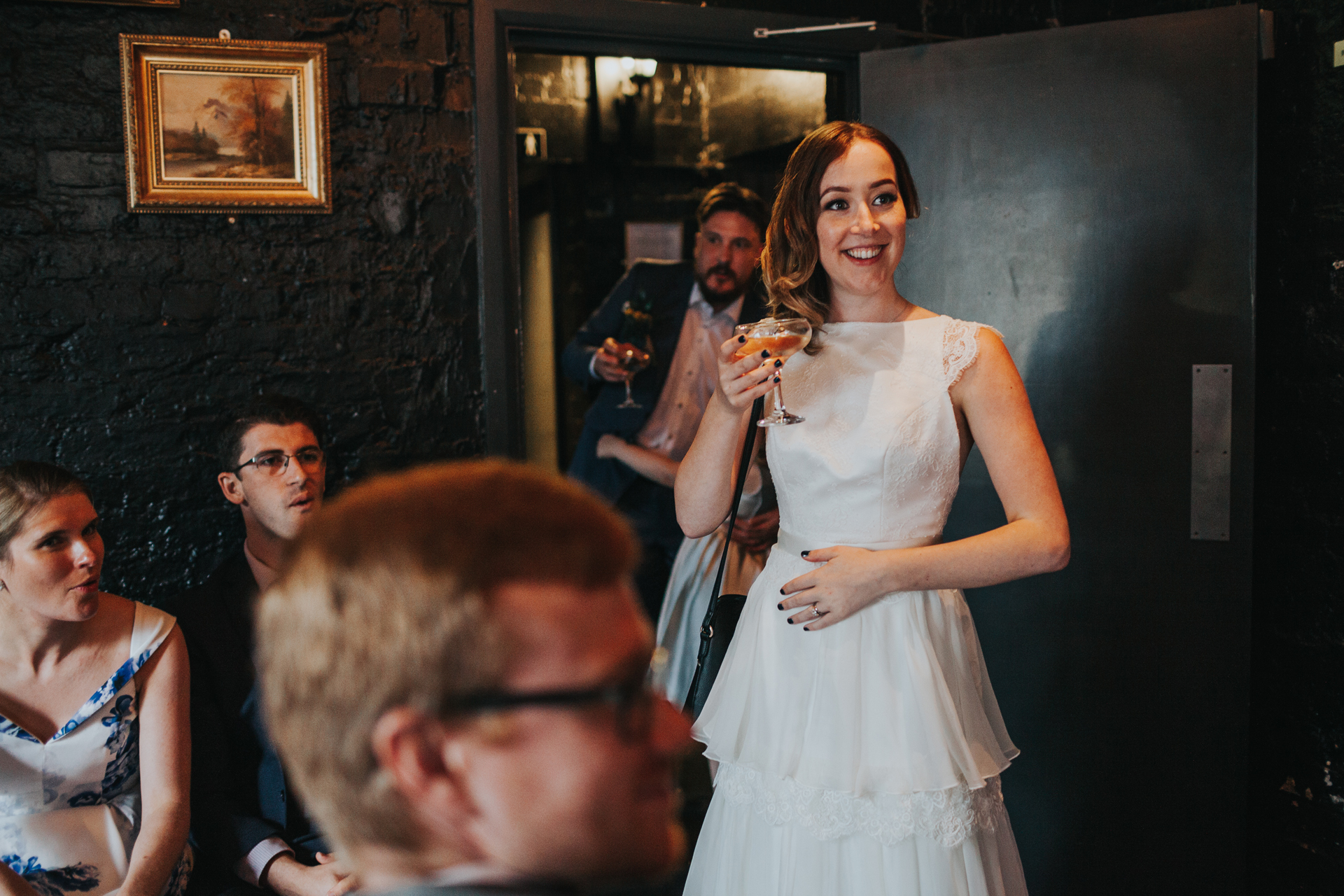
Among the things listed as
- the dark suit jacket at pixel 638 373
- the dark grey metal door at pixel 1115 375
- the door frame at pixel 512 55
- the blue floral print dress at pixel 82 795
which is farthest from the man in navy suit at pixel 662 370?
the blue floral print dress at pixel 82 795

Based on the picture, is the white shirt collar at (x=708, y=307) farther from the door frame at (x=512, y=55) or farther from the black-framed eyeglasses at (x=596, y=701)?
the black-framed eyeglasses at (x=596, y=701)

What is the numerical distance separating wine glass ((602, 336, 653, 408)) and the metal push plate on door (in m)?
1.68

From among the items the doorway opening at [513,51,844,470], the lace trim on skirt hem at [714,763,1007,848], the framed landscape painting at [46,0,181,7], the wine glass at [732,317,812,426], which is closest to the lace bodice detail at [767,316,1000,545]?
the wine glass at [732,317,812,426]

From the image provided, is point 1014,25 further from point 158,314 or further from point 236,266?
point 158,314

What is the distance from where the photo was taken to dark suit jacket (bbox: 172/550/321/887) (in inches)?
83.1

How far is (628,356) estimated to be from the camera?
3.33 metres

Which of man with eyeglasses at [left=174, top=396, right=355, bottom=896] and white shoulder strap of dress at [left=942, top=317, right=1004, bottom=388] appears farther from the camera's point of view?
man with eyeglasses at [left=174, top=396, right=355, bottom=896]

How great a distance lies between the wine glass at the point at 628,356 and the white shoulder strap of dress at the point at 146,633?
166 centimetres

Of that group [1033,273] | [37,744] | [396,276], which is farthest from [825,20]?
[37,744]

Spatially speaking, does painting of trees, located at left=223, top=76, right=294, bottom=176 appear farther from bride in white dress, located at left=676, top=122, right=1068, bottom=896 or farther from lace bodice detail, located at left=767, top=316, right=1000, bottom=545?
lace bodice detail, located at left=767, top=316, right=1000, bottom=545

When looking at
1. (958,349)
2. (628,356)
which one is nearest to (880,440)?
(958,349)

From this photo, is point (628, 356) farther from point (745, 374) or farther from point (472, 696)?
point (472, 696)

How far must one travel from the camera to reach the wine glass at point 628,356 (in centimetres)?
333

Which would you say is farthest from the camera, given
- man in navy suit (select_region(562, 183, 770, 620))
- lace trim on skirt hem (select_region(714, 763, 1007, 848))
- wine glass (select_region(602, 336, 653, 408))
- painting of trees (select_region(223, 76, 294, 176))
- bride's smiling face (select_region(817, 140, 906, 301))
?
man in navy suit (select_region(562, 183, 770, 620))
